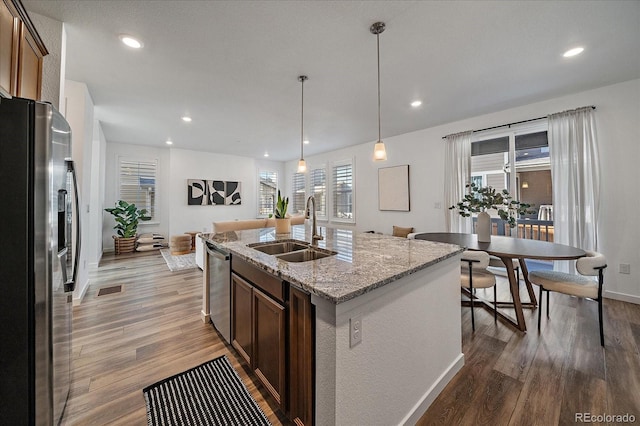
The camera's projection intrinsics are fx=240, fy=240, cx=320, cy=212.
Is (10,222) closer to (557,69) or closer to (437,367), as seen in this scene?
(437,367)

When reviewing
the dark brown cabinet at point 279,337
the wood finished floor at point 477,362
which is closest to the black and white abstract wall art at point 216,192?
the wood finished floor at point 477,362

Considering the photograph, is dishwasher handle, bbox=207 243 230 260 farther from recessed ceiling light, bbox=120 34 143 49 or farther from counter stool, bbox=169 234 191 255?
counter stool, bbox=169 234 191 255

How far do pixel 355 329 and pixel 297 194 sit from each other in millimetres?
7135

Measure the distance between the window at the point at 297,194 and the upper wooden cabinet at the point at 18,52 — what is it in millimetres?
6170

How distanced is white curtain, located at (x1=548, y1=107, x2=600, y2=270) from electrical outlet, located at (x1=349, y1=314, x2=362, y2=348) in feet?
12.4

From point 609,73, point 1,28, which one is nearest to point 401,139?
point 609,73

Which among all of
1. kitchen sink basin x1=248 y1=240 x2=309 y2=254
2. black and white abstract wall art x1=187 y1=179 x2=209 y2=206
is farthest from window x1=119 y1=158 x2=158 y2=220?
kitchen sink basin x1=248 y1=240 x2=309 y2=254

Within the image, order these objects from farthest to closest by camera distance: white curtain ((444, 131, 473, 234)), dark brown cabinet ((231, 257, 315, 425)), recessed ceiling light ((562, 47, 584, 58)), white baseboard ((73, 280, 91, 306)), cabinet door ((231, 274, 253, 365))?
white curtain ((444, 131, 473, 234)) < white baseboard ((73, 280, 91, 306)) < recessed ceiling light ((562, 47, 584, 58)) < cabinet door ((231, 274, 253, 365)) < dark brown cabinet ((231, 257, 315, 425))

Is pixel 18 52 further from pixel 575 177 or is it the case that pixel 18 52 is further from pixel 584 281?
pixel 575 177

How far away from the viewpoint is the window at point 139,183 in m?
5.91

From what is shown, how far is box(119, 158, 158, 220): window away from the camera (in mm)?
5914

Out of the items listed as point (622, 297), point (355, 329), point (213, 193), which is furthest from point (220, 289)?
point (213, 193)

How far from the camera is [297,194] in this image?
8.03 m

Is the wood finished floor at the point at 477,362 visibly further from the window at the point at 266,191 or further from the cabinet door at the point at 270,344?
the window at the point at 266,191
